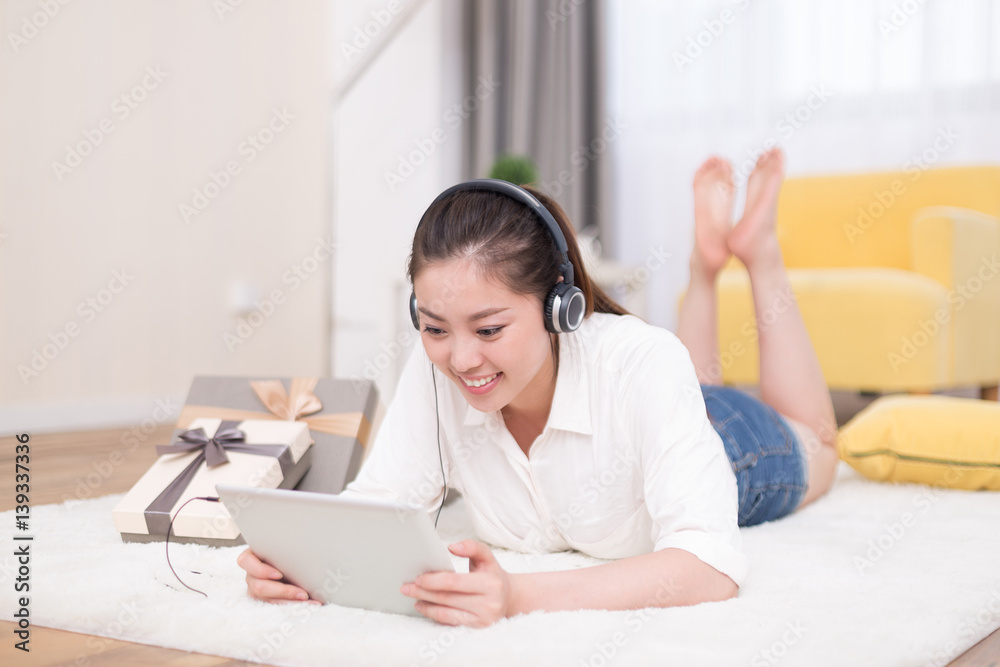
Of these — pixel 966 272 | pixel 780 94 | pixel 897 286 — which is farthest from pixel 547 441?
pixel 780 94

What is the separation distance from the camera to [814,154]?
3.68 m

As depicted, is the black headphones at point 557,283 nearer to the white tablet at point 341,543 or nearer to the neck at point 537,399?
the neck at point 537,399

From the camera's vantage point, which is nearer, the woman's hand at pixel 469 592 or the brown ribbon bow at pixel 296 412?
the woman's hand at pixel 469 592

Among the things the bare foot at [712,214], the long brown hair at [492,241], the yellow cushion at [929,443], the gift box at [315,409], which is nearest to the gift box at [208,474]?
the gift box at [315,409]

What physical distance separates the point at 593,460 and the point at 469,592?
0.32 metres

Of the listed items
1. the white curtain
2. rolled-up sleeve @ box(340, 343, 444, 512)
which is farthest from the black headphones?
the white curtain

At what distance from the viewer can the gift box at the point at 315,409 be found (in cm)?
152

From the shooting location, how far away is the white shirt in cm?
103

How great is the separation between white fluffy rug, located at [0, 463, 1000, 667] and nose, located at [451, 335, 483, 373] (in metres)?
0.27

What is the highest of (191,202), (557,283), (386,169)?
(386,169)

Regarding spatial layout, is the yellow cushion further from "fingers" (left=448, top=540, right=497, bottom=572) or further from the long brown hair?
"fingers" (left=448, top=540, right=497, bottom=572)

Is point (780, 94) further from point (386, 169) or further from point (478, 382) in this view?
point (478, 382)

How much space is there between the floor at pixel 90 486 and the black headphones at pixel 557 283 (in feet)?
1.56

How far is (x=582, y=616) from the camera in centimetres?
94
